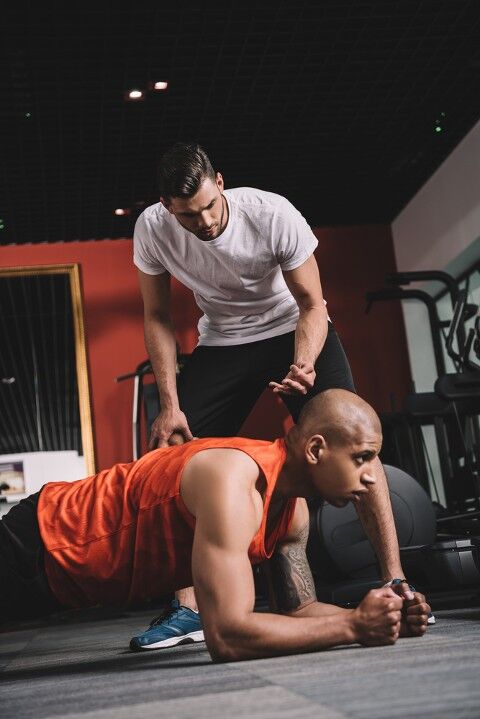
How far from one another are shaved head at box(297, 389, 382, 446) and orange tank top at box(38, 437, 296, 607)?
10 cm

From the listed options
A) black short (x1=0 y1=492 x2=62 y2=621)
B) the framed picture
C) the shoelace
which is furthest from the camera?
the framed picture

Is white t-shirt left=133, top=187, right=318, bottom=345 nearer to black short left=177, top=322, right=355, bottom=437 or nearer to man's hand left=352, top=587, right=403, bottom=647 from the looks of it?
black short left=177, top=322, right=355, bottom=437

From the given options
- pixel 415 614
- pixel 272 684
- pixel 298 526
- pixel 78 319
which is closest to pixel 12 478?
pixel 78 319

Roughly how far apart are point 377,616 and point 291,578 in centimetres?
42

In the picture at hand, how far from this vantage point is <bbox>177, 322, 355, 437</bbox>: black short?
272cm

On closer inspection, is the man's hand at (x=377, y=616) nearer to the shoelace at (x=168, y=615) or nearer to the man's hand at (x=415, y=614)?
the man's hand at (x=415, y=614)

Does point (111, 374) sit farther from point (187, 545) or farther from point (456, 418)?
point (187, 545)

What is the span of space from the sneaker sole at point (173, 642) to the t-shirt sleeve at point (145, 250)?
1.05m

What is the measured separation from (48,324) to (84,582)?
4.70m

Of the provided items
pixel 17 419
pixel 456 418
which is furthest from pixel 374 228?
pixel 17 419

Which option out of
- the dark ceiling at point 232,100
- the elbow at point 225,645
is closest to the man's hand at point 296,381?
the elbow at point 225,645

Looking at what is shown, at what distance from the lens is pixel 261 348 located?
2770 mm

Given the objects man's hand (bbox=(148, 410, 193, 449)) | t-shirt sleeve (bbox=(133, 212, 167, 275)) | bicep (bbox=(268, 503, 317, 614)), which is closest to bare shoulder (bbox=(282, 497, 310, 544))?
bicep (bbox=(268, 503, 317, 614))

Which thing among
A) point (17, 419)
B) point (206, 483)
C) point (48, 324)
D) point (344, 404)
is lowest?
point (206, 483)
